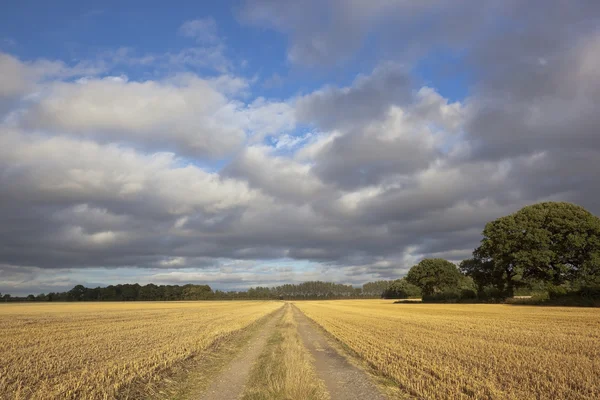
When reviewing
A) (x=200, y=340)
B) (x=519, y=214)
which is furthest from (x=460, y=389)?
(x=519, y=214)

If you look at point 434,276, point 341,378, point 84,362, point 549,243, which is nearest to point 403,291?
point 434,276

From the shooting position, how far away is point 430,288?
105 metres

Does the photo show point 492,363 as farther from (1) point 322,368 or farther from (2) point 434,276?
(2) point 434,276

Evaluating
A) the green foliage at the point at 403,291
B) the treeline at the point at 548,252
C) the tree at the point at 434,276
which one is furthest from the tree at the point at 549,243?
the green foliage at the point at 403,291

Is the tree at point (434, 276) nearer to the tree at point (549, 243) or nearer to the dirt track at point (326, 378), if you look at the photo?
the tree at point (549, 243)

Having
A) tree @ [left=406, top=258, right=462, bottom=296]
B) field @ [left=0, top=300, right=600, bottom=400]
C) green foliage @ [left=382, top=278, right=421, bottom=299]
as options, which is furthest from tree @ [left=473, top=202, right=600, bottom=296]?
green foliage @ [left=382, top=278, right=421, bottom=299]

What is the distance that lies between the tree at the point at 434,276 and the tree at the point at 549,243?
4329cm

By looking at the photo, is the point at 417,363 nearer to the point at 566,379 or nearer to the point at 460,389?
the point at 460,389

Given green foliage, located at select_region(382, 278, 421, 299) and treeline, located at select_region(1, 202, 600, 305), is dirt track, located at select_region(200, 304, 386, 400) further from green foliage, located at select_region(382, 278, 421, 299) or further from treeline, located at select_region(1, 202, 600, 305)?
green foliage, located at select_region(382, 278, 421, 299)

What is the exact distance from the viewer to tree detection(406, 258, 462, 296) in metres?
104

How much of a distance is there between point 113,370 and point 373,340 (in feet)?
45.1

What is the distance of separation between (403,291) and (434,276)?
71.8 metres

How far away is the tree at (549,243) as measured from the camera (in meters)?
50.0

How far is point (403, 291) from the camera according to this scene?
171875 millimetres
